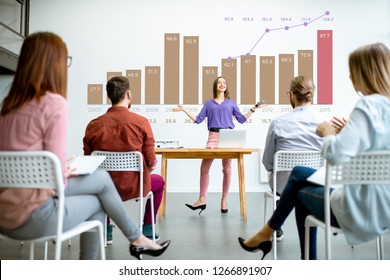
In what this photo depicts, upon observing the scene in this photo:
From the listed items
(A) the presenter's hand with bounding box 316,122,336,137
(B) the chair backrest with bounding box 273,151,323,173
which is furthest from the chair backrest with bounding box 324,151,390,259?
(B) the chair backrest with bounding box 273,151,323,173

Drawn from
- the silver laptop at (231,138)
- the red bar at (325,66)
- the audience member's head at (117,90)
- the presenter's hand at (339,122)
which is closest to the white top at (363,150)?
the presenter's hand at (339,122)

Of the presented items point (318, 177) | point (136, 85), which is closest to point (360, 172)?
point (318, 177)

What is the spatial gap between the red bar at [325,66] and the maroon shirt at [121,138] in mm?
3853

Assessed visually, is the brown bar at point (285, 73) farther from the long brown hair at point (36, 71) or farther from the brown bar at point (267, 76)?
the long brown hair at point (36, 71)

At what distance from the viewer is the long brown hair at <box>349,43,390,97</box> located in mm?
1323

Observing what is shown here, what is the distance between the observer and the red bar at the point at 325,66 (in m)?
5.23

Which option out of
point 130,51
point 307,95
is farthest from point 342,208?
point 130,51

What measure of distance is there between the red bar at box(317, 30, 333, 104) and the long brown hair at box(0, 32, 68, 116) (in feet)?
15.2

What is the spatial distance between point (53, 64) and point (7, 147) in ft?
1.10

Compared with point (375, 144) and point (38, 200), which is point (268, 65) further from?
point (38, 200)

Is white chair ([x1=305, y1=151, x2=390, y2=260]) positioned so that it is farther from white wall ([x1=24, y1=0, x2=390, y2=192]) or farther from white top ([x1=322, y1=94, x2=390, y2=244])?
white wall ([x1=24, y1=0, x2=390, y2=192])

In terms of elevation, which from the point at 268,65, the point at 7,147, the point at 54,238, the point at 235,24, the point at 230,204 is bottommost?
the point at 230,204

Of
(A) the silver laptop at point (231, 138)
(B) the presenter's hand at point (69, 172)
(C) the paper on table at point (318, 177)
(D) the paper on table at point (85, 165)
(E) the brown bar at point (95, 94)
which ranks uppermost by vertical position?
(E) the brown bar at point (95, 94)

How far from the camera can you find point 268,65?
17.1 ft
